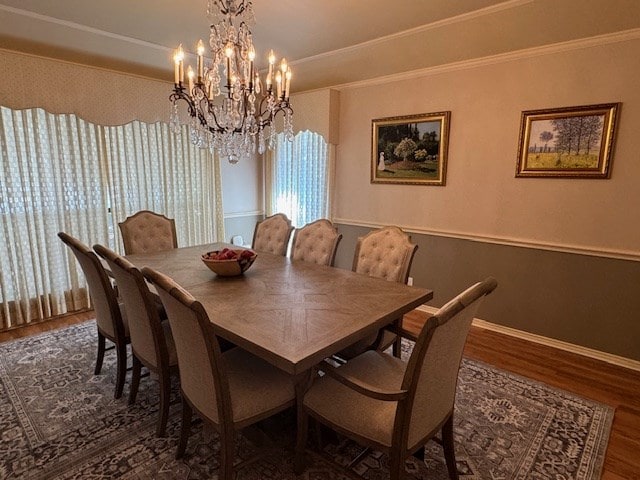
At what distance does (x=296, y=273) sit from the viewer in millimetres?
2543

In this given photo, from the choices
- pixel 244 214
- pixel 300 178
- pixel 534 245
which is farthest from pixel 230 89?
pixel 244 214

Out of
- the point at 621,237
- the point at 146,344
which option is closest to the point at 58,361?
the point at 146,344

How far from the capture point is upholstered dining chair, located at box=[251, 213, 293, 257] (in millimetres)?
3324

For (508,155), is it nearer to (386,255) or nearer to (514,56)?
(514,56)

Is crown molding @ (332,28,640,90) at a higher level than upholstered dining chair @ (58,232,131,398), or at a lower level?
higher

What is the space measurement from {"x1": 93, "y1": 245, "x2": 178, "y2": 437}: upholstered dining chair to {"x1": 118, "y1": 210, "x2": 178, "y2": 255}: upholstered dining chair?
4.06ft

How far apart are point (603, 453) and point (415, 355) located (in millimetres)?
1525

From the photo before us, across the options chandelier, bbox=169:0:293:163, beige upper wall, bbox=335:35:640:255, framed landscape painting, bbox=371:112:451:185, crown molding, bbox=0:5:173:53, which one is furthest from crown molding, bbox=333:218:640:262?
crown molding, bbox=0:5:173:53

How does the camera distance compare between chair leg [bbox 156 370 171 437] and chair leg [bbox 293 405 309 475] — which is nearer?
chair leg [bbox 293 405 309 475]

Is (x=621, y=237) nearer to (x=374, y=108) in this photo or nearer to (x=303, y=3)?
(x=374, y=108)

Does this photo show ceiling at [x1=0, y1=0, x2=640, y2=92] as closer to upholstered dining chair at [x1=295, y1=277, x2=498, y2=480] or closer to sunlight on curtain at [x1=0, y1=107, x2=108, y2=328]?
sunlight on curtain at [x1=0, y1=107, x2=108, y2=328]

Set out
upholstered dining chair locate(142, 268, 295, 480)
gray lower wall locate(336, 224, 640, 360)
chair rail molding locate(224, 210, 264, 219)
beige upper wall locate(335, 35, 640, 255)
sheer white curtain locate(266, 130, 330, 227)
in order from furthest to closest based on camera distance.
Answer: chair rail molding locate(224, 210, 264, 219)
sheer white curtain locate(266, 130, 330, 227)
gray lower wall locate(336, 224, 640, 360)
beige upper wall locate(335, 35, 640, 255)
upholstered dining chair locate(142, 268, 295, 480)

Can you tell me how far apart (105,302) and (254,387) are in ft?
4.10

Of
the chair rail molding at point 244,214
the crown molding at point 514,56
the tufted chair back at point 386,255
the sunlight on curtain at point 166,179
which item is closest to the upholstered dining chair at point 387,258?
the tufted chair back at point 386,255
